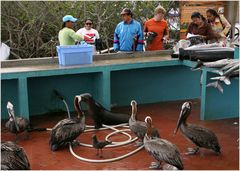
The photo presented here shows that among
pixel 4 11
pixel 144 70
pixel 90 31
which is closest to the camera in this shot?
pixel 144 70

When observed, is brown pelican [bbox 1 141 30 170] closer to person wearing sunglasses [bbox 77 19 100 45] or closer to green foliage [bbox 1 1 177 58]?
person wearing sunglasses [bbox 77 19 100 45]

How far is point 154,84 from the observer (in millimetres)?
7293

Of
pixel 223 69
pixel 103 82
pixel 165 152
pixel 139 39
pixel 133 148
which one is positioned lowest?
pixel 133 148

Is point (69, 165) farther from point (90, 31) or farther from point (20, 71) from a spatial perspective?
point (90, 31)

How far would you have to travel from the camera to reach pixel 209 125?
594 centimetres

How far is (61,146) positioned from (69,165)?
512 mm

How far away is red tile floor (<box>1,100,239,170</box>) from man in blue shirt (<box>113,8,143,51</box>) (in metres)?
1.52

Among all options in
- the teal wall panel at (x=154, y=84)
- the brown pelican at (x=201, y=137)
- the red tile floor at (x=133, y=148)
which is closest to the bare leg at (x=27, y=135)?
the red tile floor at (x=133, y=148)

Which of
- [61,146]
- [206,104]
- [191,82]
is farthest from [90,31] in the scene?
[61,146]

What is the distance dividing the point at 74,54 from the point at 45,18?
13.9 ft

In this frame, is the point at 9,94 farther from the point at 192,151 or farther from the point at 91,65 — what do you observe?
the point at 192,151

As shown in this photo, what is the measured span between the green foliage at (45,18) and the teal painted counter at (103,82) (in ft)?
10.4

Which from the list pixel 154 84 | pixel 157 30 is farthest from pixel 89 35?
pixel 154 84

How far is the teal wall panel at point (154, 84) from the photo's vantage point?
711 centimetres
